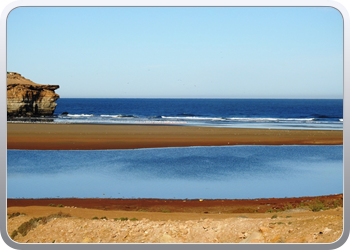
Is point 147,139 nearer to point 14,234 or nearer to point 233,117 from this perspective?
point 14,234

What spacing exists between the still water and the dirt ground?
3.10 ft

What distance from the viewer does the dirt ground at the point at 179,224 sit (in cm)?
570

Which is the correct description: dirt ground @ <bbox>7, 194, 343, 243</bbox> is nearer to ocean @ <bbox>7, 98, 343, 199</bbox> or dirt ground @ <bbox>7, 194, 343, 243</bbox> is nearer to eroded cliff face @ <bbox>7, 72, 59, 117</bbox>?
ocean @ <bbox>7, 98, 343, 199</bbox>

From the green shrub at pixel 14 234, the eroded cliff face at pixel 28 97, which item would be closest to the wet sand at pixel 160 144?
the green shrub at pixel 14 234

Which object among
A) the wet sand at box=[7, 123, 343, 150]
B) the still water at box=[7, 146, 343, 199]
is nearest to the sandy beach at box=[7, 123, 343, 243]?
the still water at box=[7, 146, 343, 199]

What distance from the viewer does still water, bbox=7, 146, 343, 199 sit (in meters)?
10.0

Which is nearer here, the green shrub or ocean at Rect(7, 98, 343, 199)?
the green shrub

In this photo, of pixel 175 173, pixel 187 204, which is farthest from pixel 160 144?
pixel 187 204

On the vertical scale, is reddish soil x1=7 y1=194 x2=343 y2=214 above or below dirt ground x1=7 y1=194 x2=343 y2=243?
below

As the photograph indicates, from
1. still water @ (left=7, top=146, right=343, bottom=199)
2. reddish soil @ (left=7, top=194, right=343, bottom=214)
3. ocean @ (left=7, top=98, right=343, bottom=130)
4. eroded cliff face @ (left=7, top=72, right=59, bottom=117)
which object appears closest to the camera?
reddish soil @ (left=7, top=194, right=343, bottom=214)

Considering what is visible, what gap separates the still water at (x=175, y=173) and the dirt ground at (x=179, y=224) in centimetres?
95

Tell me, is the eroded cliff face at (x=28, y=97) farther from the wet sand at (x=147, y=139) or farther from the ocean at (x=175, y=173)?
the ocean at (x=175, y=173)
